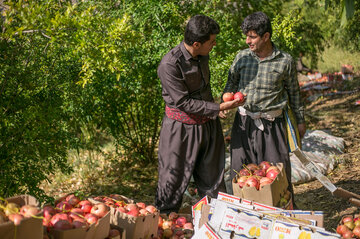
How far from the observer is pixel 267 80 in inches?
144

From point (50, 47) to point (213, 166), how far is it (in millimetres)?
1856

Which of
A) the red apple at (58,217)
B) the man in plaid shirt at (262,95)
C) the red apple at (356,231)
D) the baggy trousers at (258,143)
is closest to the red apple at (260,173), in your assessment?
the man in plaid shirt at (262,95)

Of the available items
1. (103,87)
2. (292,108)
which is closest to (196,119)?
(292,108)

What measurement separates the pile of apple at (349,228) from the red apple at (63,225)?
1748 millimetres

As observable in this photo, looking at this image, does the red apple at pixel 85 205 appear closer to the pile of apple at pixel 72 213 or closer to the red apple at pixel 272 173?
the pile of apple at pixel 72 213

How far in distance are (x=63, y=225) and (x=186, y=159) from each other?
151 centimetres

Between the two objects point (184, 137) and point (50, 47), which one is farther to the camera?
point (50, 47)

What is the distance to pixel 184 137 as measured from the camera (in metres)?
3.60

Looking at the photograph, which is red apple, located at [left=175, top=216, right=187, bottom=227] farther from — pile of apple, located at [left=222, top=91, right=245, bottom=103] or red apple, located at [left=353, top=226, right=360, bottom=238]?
red apple, located at [left=353, top=226, right=360, bottom=238]

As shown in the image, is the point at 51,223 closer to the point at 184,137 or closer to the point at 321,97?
the point at 184,137

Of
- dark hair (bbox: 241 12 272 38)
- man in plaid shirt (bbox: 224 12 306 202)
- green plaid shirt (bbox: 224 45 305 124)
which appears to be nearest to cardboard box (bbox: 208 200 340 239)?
man in plaid shirt (bbox: 224 12 306 202)

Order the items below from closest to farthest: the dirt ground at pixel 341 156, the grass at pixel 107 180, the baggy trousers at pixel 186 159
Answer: the baggy trousers at pixel 186 159 → the dirt ground at pixel 341 156 → the grass at pixel 107 180

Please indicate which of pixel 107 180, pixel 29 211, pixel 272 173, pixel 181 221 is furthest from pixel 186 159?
A: pixel 107 180

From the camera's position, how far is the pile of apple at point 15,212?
211 cm
